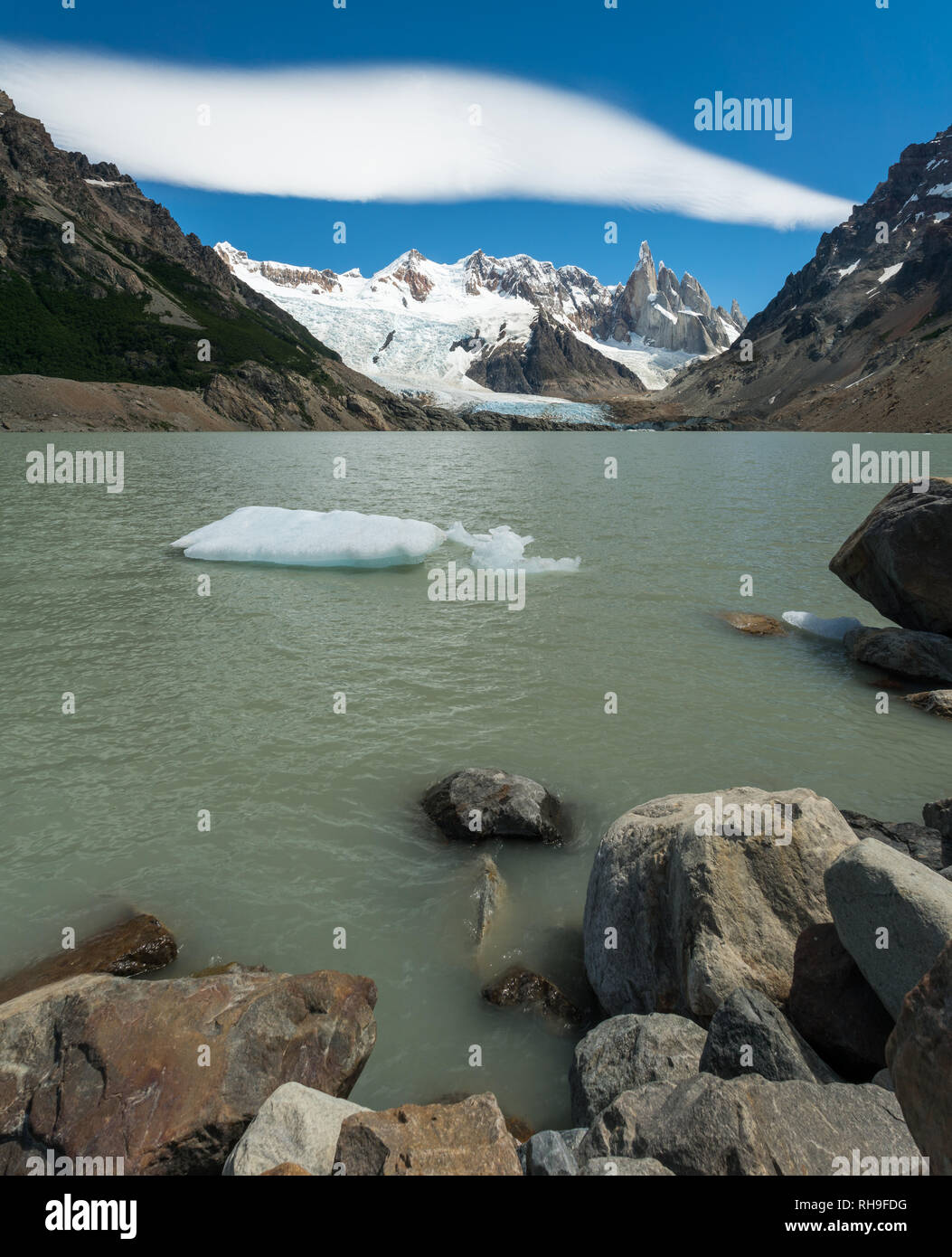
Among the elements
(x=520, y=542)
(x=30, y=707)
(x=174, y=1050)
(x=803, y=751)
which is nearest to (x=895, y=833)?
(x=803, y=751)

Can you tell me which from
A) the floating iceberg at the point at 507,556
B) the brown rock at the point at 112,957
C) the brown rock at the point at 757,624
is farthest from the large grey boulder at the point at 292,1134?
the floating iceberg at the point at 507,556

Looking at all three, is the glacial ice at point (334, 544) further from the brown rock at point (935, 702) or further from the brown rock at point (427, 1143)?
the brown rock at point (427, 1143)

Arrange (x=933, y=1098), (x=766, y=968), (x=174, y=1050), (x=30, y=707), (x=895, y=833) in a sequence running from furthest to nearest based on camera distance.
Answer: (x=30, y=707) → (x=895, y=833) → (x=766, y=968) → (x=174, y=1050) → (x=933, y=1098)

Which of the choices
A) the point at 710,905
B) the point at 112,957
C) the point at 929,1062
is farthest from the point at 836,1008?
the point at 112,957

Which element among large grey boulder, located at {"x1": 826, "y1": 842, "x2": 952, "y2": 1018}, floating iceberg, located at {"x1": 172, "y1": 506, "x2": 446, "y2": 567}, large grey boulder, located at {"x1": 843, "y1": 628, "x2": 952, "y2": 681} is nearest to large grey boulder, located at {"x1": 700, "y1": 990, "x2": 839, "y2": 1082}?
large grey boulder, located at {"x1": 826, "y1": 842, "x2": 952, "y2": 1018}
